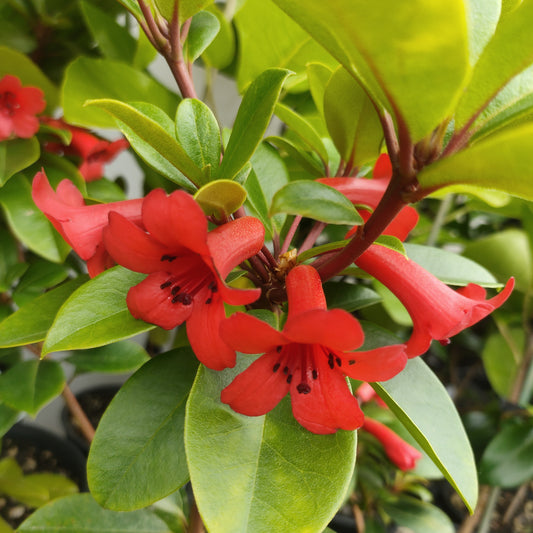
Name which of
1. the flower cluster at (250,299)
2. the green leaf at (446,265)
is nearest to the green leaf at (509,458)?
the green leaf at (446,265)

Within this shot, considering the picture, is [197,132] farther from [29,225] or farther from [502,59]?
[29,225]

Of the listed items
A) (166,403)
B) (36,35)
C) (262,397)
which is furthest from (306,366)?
(36,35)

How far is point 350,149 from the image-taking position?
523mm

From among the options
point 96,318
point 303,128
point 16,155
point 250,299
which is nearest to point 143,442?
point 96,318

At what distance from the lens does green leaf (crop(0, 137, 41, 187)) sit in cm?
69

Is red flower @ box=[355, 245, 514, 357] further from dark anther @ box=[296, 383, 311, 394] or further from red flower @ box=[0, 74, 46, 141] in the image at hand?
red flower @ box=[0, 74, 46, 141]

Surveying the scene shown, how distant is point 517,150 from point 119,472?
16.0 inches

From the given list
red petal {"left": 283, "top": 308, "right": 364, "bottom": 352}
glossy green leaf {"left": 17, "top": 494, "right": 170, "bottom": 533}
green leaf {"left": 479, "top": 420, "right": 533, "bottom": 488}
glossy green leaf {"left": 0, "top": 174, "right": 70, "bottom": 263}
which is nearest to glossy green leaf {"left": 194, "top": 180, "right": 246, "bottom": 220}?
red petal {"left": 283, "top": 308, "right": 364, "bottom": 352}

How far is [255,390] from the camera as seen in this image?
378 mm

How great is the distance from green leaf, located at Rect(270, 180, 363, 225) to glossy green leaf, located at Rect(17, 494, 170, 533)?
0.55 metres

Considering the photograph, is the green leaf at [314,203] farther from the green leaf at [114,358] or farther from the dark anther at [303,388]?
the green leaf at [114,358]

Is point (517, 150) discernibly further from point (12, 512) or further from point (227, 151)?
point (12, 512)

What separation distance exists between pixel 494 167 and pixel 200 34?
37 centimetres

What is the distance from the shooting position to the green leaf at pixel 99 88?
686 millimetres
